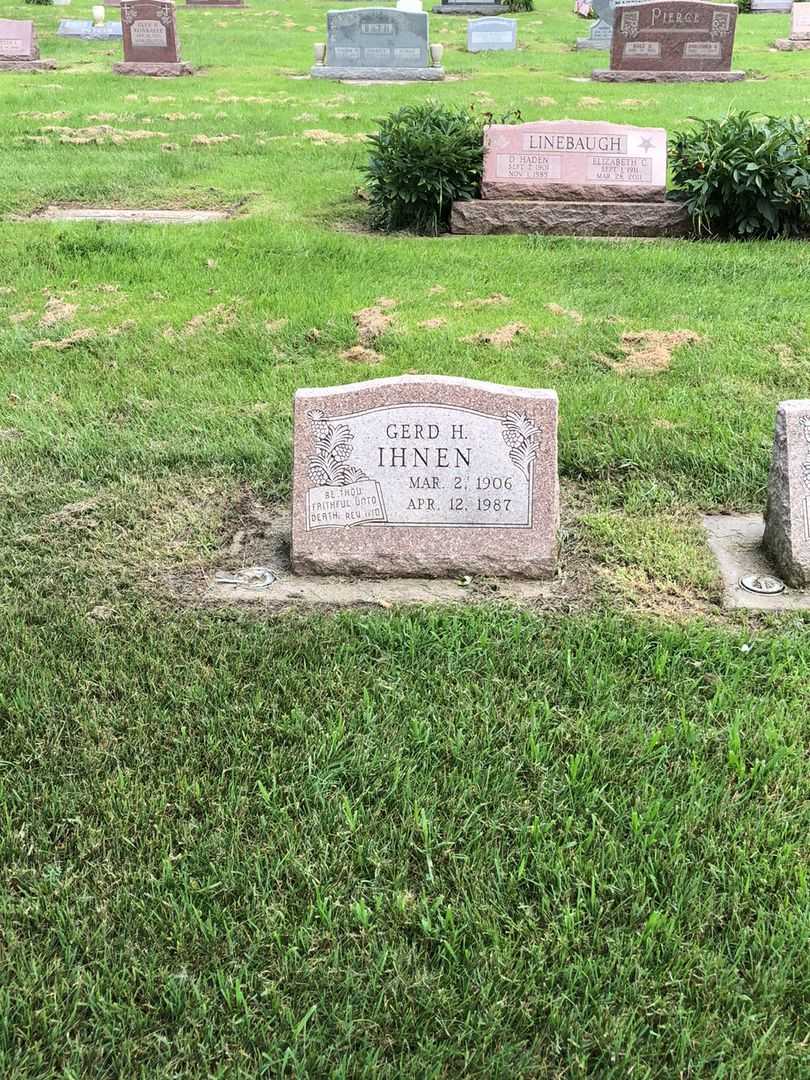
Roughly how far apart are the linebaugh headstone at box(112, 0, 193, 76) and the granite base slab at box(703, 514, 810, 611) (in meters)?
16.3

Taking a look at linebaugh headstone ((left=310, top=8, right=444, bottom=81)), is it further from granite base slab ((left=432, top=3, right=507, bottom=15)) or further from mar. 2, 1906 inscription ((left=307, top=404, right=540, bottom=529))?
mar. 2, 1906 inscription ((left=307, top=404, right=540, bottom=529))

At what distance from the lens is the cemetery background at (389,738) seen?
212 cm

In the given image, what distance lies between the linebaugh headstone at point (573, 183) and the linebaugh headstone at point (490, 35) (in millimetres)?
14513

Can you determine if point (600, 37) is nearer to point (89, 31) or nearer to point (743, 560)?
point (89, 31)

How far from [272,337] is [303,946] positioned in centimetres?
433

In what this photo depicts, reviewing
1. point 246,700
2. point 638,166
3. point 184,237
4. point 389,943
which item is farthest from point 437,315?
point 389,943

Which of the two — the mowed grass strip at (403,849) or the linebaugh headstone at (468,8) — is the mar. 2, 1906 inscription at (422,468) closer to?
the mowed grass strip at (403,849)

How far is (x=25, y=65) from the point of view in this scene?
59.5 ft

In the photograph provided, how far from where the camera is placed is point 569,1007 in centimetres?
211

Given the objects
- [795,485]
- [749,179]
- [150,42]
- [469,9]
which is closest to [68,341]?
[795,485]

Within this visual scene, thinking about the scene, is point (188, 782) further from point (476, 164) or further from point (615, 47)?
point (615, 47)

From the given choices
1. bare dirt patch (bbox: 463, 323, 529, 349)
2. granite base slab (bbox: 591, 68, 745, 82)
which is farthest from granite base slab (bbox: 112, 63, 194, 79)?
bare dirt patch (bbox: 463, 323, 529, 349)

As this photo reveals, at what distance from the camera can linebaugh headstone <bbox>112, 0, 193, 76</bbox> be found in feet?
56.7

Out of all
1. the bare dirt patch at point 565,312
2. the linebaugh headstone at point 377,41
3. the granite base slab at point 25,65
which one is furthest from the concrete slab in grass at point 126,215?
the granite base slab at point 25,65
